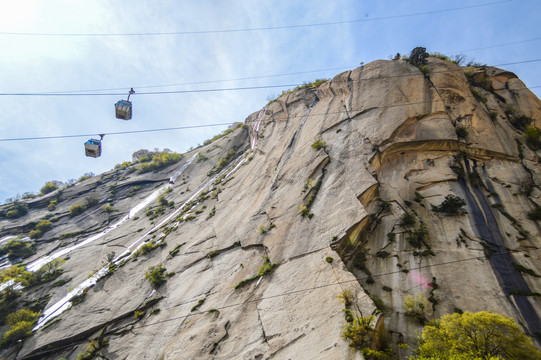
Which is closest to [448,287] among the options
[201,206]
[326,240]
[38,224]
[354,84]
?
[326,240]

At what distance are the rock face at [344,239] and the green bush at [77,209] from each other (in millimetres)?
14824

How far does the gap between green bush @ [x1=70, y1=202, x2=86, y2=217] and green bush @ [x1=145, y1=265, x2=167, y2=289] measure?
90.0 feet

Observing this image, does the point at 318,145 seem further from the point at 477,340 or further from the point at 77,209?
the point at 77,209

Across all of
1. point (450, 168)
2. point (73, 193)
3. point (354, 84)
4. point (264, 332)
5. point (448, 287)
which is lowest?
point (264, 332)

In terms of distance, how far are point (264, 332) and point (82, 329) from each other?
1489 cm

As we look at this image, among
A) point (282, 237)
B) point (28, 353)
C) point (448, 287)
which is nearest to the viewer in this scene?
point (448, 287)

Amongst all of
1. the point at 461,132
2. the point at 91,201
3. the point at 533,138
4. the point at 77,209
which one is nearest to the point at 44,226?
the point at 77,209

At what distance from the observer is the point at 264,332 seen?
11562 mm

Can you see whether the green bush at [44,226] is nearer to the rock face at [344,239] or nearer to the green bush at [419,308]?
the rock face at [344,239]

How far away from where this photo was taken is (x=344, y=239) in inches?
532

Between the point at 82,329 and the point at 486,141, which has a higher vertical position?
the point at 486,141

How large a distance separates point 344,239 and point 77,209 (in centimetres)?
4312

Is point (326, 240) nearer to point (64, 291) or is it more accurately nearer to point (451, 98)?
point (451, 98)

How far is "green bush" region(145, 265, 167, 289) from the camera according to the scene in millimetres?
18906
